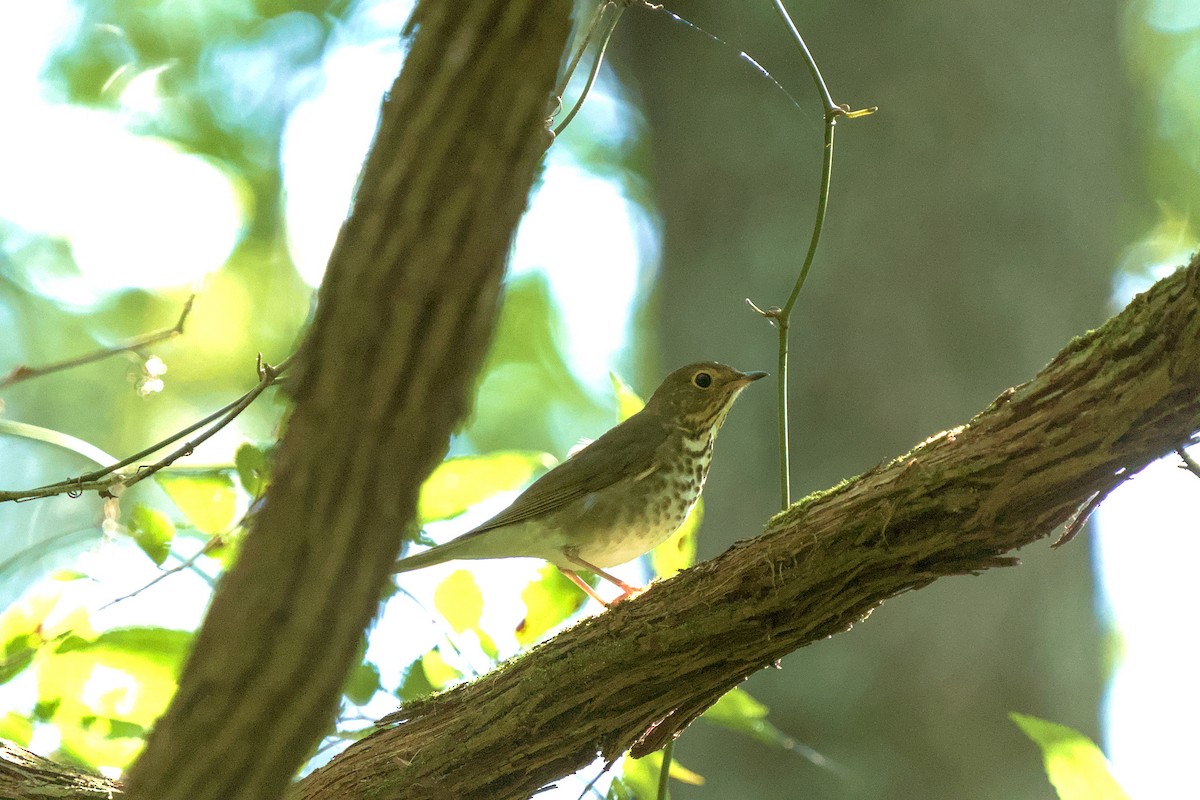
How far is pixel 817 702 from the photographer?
4680mm

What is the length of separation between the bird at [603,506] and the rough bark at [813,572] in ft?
3.85

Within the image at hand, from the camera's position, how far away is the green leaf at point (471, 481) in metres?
3.22

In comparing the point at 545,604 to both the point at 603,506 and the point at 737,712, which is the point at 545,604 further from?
the point at 603,506

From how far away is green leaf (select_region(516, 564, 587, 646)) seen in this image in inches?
125

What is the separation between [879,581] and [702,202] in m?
3.99

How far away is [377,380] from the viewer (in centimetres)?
118

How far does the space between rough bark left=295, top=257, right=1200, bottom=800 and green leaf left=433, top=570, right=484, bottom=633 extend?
11.8 inches

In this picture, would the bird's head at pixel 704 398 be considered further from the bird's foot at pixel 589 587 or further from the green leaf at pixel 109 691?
the green leaf at pixel 109 691

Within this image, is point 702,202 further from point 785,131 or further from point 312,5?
point 312,5

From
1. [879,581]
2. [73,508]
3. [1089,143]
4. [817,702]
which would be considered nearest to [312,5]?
[73,508]

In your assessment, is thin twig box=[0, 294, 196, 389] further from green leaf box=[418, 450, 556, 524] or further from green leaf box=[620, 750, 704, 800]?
green leaf box=[620, 750, 704, 800]

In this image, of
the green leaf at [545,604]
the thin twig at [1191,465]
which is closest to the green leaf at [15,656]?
the green leaf at [545,604]

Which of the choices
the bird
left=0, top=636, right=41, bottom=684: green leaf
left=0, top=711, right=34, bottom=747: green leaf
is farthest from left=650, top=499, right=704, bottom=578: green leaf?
left=0, top=711, right=34, bottom=747: green leaf

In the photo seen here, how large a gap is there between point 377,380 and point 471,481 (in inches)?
82.2
